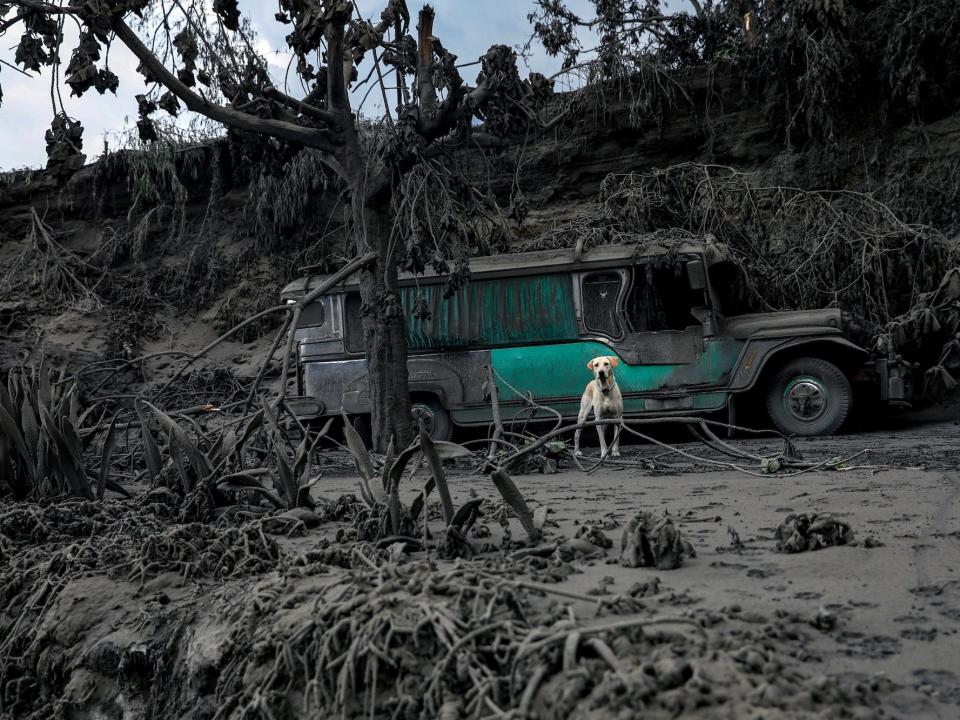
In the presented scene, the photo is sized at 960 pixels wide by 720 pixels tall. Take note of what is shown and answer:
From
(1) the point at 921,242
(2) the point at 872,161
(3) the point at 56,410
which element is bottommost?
(3) the point at 56,410

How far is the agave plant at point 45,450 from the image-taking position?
4.96 metres

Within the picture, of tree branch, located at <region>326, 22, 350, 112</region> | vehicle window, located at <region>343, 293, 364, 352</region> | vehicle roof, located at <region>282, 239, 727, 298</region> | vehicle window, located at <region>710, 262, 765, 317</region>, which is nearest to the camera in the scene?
tree branch, located at <region>326, 22, 350, 112</region>

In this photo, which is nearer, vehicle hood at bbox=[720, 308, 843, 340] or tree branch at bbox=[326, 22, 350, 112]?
tree branch at bbox=[326, 22, 350, 112]

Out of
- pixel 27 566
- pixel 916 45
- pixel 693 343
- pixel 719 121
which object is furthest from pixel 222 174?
pixel 27 566

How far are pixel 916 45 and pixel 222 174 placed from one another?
11.9 meters

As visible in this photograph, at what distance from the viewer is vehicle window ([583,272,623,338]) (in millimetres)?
10008

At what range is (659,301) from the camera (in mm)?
9992

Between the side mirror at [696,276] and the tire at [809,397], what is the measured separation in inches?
47.9

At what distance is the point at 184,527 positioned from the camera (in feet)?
12.8

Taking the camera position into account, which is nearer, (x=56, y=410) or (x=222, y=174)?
(x=56, y=410)

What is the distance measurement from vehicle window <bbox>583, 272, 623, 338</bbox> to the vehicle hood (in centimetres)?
118

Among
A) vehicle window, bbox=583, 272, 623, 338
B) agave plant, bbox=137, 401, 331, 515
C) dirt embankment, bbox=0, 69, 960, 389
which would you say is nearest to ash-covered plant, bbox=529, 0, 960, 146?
dirt embankment, bbox=0, 69, 960, 389

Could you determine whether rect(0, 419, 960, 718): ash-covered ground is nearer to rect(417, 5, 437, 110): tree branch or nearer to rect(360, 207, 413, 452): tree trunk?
rect(360, 207, 413, 452): tree trunk

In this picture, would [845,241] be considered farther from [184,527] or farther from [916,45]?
[184,527]
